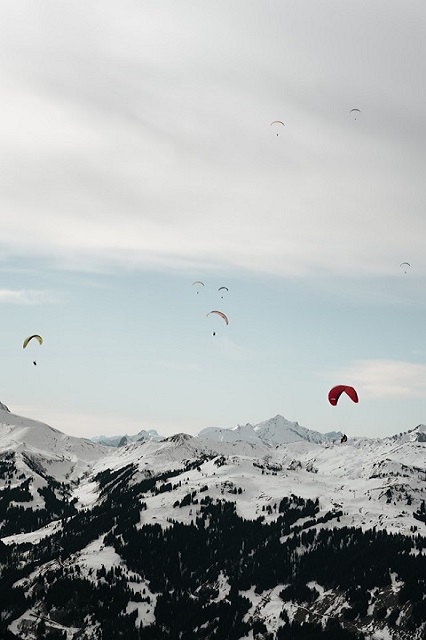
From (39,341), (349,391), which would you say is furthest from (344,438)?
(39,341)

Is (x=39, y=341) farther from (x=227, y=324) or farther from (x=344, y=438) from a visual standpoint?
(x=344, y=438)

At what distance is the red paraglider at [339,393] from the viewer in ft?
492

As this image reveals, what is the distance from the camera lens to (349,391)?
503 ft

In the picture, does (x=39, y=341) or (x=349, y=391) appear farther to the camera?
(x=39, y=341)

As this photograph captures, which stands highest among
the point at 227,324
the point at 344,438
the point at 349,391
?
the point at 227,324

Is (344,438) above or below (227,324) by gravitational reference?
below

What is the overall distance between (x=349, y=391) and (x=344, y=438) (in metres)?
12.0

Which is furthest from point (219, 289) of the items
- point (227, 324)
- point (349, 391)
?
point (349, 391)

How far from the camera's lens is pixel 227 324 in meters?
179

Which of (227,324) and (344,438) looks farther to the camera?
(227,324)

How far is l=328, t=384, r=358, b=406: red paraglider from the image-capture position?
492 ft

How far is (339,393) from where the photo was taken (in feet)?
510

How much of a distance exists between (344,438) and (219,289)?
55.1 metres

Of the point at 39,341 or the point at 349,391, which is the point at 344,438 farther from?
the point at 39,341
